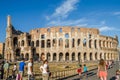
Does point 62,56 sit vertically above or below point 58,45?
below

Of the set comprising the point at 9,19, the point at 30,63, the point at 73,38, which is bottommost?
the point at 30,63

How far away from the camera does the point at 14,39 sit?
267 ft

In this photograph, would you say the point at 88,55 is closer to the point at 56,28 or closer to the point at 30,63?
the point at 56,28

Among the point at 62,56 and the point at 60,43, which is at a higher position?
the point at 60,43

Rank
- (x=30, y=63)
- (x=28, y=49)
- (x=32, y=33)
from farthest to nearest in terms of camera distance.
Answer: (x=32, y=33), (x=28, y=49), (x=30, y=63)

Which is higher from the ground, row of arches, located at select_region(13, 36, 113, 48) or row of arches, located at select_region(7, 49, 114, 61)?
row of arches, located at select_region(13, 36, 113, 48)

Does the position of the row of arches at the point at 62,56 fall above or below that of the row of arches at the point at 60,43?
below

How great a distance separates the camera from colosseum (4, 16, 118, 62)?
74625 mm

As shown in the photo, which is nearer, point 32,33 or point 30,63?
point 30,63

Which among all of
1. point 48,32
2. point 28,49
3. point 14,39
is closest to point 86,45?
point 48,32

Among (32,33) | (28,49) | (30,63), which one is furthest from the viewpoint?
(32,33)

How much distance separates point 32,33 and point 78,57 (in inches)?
699

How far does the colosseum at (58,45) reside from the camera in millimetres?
74625

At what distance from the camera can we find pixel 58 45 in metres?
75.4
